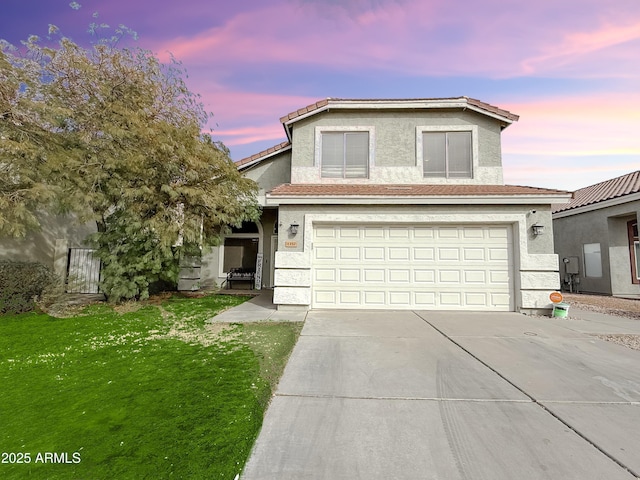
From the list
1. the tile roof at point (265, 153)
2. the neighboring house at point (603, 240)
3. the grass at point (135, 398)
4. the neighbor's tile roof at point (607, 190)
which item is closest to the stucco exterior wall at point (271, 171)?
the tile roof at point (265, 153)

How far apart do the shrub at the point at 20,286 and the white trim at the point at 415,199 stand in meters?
6.70

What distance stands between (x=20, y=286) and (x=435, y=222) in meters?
11.3

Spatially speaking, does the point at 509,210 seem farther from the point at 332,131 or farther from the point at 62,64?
the point at 62,64

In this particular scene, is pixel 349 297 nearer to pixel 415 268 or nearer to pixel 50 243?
pixel 415 268

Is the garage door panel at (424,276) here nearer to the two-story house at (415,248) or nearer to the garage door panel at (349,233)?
the two-story house at (415,248)

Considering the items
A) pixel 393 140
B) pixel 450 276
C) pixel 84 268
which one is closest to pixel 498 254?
pixel 450 276

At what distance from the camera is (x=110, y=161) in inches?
318

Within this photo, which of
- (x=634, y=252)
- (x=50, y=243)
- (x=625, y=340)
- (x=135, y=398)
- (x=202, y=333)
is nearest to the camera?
(x=135, y=398)

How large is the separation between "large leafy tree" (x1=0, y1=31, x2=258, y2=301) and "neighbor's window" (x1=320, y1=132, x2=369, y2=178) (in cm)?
328

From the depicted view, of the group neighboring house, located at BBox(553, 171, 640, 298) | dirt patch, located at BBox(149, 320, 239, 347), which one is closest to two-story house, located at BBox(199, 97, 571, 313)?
dirt patch, located at BBox(149, 320, 239, 347)

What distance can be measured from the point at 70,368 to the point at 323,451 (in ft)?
13.1

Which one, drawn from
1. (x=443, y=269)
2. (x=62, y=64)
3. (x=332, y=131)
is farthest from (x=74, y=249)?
(x=443, y=269)

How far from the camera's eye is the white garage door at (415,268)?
8508 millimetres

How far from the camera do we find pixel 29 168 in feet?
25.8
